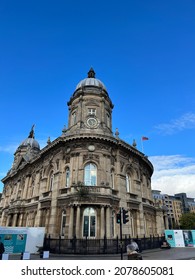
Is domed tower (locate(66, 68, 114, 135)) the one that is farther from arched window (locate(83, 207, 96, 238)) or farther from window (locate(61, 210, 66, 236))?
window (locate(61, 210, 66, 236))

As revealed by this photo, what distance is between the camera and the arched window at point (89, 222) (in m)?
18.6

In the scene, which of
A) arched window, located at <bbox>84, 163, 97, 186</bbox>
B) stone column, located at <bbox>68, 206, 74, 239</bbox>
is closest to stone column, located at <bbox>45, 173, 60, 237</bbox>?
stone column, located at <bbox>68, 206, 74, 239</bbox>

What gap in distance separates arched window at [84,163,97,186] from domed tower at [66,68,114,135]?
4.28 meters

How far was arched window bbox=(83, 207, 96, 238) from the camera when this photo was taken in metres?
18.6

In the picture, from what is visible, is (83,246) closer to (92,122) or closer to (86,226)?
(86,226)

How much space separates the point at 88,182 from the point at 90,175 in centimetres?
80

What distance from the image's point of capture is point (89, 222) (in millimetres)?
18953

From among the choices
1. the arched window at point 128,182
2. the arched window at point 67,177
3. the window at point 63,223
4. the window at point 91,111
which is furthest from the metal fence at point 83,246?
the window at point 91,111

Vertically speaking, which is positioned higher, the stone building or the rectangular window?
the stone building

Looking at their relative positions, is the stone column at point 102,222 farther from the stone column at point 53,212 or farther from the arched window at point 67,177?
the arched window at point 67,177
